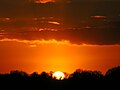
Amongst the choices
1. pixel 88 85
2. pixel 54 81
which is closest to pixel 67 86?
pixel 88 85

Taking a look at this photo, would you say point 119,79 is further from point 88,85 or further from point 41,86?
point 41,86

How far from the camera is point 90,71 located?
386 ft

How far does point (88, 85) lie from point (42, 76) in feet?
61.5

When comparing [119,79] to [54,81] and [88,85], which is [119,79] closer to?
[88,85]

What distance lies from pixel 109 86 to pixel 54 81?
18.3 m

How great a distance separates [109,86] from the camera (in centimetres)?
9325

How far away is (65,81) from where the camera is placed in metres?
105

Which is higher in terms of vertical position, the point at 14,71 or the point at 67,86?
the point at 14,71

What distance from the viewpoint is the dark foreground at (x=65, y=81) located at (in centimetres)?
9539

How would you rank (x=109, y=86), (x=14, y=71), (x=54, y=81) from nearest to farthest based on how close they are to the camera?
(x=109, y=86) → (x=54, y=81) → (x=14, y=71)

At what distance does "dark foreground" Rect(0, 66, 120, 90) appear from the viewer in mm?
95387

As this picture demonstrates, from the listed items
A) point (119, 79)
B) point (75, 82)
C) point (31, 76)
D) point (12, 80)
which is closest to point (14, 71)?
point (31, 76)

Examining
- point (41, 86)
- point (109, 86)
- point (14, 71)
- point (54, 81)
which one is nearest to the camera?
point (109, 86)

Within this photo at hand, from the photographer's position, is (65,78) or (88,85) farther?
(65,78)
